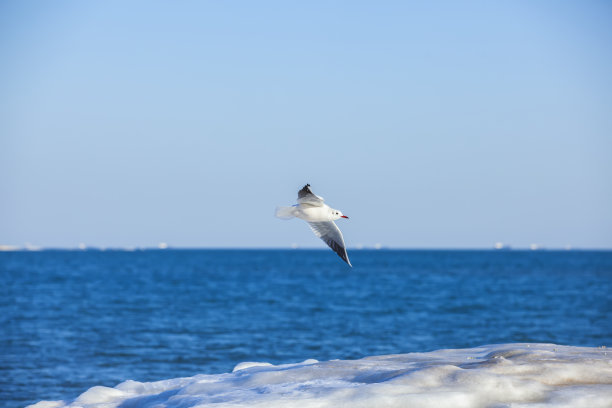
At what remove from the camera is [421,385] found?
6980 mm

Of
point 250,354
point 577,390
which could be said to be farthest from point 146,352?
point 577,390

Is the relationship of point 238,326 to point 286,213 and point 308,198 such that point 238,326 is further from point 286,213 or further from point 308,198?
point 308,198

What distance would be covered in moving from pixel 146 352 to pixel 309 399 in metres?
18.0

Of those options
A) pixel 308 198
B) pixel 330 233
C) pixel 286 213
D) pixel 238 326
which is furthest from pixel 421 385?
pixel 238 326

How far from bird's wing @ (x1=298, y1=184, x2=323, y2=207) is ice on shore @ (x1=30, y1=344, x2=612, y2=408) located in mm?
2075

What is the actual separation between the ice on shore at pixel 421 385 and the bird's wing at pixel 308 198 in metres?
2.07

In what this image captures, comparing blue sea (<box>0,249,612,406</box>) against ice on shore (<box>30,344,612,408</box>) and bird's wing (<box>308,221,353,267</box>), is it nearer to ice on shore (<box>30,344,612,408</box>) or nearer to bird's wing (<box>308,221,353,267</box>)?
bird's wing (<box>308,221,353,267</box>)

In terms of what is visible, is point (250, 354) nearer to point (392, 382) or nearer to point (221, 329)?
point (221, 329)

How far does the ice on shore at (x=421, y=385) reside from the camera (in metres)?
6.62

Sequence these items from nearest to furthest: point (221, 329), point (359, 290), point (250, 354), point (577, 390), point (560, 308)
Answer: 1. point (577, 390)
2. point (250, 354)
3. point (221, 329)
4. point (560, 308)
5. point (359, 290)

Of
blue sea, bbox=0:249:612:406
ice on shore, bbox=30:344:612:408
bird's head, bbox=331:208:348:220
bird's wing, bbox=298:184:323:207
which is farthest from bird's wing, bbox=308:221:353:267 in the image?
blue sea, bbox=0:249:612:406

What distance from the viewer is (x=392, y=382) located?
7.09m

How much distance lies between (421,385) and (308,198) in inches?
115

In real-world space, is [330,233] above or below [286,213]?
below
